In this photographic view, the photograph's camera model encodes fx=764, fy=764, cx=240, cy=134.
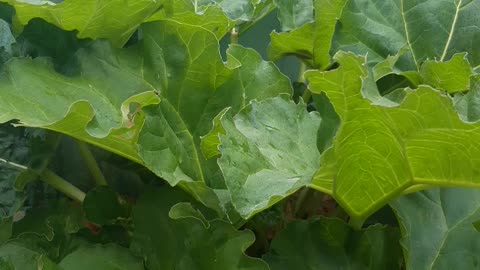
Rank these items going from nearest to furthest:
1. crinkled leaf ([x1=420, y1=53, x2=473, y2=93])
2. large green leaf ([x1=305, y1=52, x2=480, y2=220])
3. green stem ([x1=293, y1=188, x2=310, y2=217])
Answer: large green leaf ([x1=305, y1=52, x2=480, y2=220]) < crinkled leaf ([x1=420, y1=53, x2=473, y2=93]) < green stem ([x1=293, y1=188, x2=310, y2=217])

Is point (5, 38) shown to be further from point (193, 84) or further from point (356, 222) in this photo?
point (356, 222)

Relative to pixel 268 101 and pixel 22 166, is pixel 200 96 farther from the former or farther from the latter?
pixel 22 166

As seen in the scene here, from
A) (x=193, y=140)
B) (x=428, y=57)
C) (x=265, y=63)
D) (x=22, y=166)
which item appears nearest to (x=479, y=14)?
(x=428, y=57)

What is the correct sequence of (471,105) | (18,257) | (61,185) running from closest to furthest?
(471,105) < (18,257) < (61,185)

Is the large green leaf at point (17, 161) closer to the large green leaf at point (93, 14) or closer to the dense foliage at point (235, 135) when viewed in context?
the dense foliage at point (235, 135)

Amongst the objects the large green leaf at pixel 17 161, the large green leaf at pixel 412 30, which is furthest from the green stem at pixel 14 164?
the large green leaf at pixel 412 30

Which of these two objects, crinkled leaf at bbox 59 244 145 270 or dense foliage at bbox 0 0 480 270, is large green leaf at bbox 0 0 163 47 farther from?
crinkled leaf at bbox 59 244 145 270

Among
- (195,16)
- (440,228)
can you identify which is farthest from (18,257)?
(440,228)

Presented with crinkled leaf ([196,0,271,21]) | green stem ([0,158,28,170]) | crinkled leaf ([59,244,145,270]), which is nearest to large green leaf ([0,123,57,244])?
green stem ([0,158,28,170])
